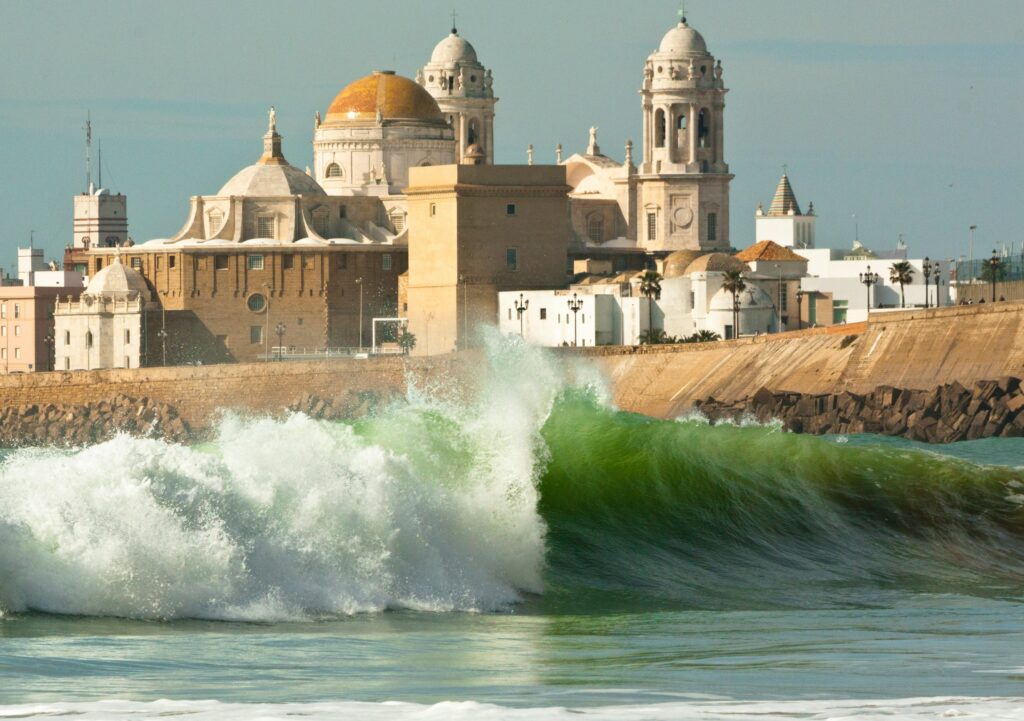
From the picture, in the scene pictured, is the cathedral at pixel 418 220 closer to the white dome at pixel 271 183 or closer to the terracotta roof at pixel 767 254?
the white dome at pixel 271 183

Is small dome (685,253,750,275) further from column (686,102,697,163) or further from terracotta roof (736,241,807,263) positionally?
column (686,102,697,163)

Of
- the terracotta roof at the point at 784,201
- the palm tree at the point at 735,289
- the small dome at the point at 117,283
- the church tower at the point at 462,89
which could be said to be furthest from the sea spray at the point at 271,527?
the terracotta roof at the point at 784,201

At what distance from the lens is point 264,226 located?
91188mm

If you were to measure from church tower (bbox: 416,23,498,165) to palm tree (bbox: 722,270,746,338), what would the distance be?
27283mm

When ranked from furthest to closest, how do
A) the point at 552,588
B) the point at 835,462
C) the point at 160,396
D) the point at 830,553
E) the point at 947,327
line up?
the point at 160,396, the point at 947,327, the point at 835,462, the point at 830,553, the point at 552,588

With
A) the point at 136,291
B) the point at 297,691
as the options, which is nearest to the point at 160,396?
the point at 136,291

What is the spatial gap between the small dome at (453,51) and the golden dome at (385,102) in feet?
15.0

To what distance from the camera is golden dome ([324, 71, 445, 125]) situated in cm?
9788

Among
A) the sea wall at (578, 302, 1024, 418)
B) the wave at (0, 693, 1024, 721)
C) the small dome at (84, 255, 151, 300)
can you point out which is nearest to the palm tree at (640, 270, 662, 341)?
the sea wall at (578, 302, 1024, 418)

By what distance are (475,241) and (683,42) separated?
21108mm

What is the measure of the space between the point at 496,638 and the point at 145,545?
2.92m

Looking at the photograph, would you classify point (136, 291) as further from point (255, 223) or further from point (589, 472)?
point (589, 472)

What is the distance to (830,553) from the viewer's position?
2525 centimetres

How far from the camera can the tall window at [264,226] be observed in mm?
91062
